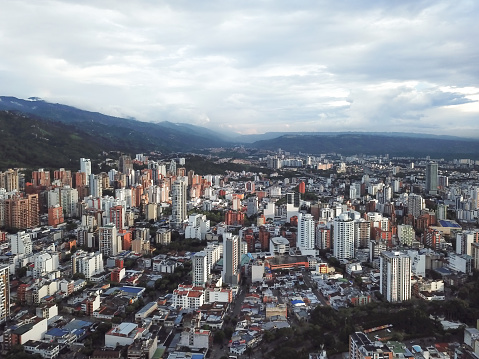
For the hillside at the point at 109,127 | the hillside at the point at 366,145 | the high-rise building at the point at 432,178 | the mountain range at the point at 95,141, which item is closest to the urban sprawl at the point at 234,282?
the high-rise building at the point at 432,178

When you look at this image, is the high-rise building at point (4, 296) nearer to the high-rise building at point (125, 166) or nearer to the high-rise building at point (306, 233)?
the high-rise building at point (306, 233)

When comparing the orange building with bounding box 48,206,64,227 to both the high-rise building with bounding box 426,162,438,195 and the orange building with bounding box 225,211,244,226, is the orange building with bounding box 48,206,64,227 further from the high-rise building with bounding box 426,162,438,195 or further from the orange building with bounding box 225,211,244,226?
the high-rise building with bounding box 426,162,438,195

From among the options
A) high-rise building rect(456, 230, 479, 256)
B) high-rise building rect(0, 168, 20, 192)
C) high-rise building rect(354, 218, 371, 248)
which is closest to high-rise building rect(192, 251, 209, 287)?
high-rise building rect(354, 218, 371, 248)

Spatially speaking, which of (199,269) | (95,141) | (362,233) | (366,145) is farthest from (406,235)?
(366,145)

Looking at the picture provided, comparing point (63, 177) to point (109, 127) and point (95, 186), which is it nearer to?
point (95, 186)

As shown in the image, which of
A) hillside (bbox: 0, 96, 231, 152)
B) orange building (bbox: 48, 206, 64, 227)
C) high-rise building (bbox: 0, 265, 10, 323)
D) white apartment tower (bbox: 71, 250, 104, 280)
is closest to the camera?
high-rise building (bbox: 0, 265, 10, 323)
